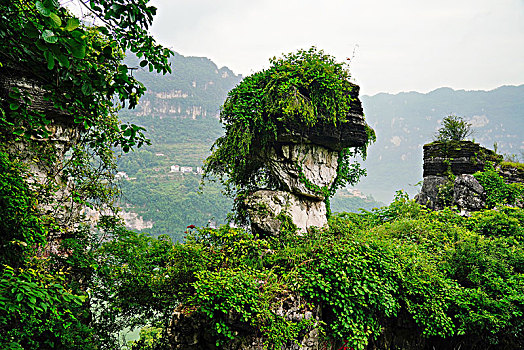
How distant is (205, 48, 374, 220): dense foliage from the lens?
23.4ft

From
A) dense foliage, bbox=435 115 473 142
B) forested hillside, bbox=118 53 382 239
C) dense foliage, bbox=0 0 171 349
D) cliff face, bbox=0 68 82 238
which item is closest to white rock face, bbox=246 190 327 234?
forested hillside, bbox=118 53 382 239

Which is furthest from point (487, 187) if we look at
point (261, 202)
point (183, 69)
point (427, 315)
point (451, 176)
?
point (183, 69)

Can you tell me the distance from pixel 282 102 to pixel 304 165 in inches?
70.7

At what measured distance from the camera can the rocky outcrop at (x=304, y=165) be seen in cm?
738

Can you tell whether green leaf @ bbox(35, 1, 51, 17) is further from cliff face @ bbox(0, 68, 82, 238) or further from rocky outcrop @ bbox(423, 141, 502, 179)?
rocky outcrop @ bbox(423, 141, 502, 179)

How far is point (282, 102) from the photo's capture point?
6949 millimetres

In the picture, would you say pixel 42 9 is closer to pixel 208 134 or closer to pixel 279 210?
pixel 279 210

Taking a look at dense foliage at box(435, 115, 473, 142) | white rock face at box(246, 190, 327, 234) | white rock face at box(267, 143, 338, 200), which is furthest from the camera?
dense foliage at box(435, 115, 473, 142)

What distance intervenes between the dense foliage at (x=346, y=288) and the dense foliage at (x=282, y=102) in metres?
2.64

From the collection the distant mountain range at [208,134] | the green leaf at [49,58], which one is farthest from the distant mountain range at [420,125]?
the green leaf at [49,58]

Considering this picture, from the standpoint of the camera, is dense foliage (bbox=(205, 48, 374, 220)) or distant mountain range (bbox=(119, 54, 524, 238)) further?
distant mountain range (bbox=(119, 54, 524, 238))

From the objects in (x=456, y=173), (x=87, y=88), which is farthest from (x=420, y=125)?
(x=87, y=88)

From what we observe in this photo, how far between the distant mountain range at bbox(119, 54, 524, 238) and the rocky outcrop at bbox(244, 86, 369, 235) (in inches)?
74.0

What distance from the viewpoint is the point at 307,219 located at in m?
7.80
